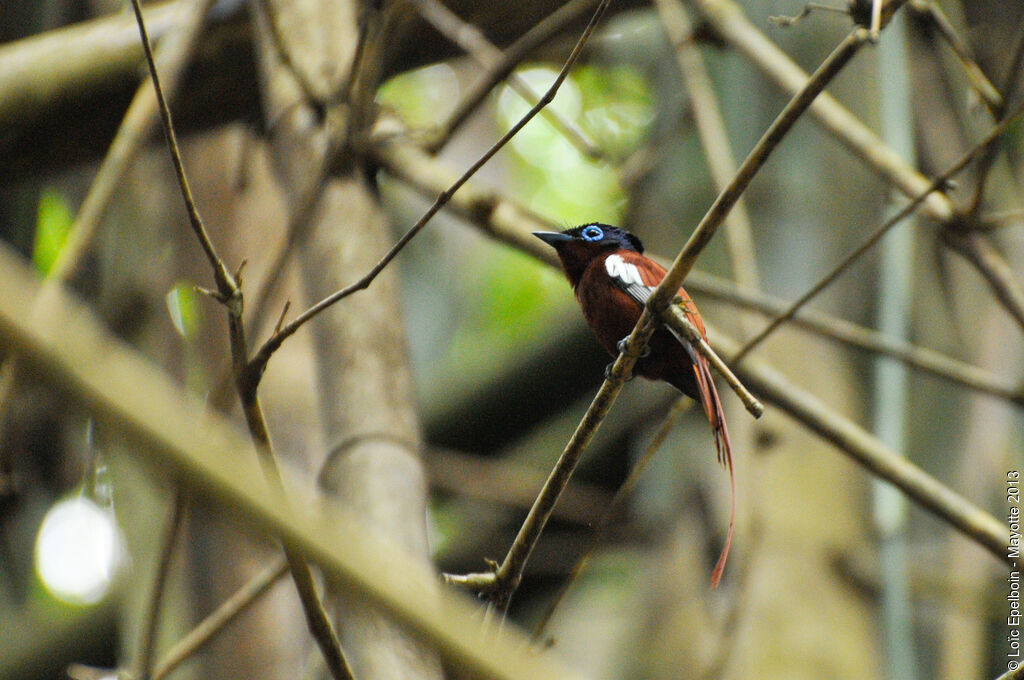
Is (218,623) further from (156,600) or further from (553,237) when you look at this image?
(553,237)

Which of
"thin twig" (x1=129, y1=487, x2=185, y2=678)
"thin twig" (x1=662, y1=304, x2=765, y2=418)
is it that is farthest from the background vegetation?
"thin twig" (x1=662, y1=304, x2=765, y2=418)

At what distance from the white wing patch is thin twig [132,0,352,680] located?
1.08 m

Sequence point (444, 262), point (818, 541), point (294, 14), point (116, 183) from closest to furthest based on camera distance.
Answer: point (116, 183) < point (294, 14) < point (818, 541) < point (444, 262)

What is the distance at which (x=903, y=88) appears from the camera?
334cm

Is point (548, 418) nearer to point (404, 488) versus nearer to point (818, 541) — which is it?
point (818, 541)

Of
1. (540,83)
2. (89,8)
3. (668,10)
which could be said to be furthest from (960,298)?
(89,8)

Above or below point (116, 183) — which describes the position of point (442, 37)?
above

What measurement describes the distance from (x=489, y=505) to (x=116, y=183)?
291cm

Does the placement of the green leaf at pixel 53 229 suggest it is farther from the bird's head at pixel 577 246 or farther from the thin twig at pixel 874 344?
the thin twig at pixel 874 344

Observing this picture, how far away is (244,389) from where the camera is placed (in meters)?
1.56

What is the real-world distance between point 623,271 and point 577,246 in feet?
1.03

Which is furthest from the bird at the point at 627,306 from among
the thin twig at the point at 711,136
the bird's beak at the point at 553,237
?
the thin twig at the point at 711,136

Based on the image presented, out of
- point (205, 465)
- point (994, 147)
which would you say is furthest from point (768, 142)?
point (994, 147)

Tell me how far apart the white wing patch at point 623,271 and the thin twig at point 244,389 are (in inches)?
42.7
